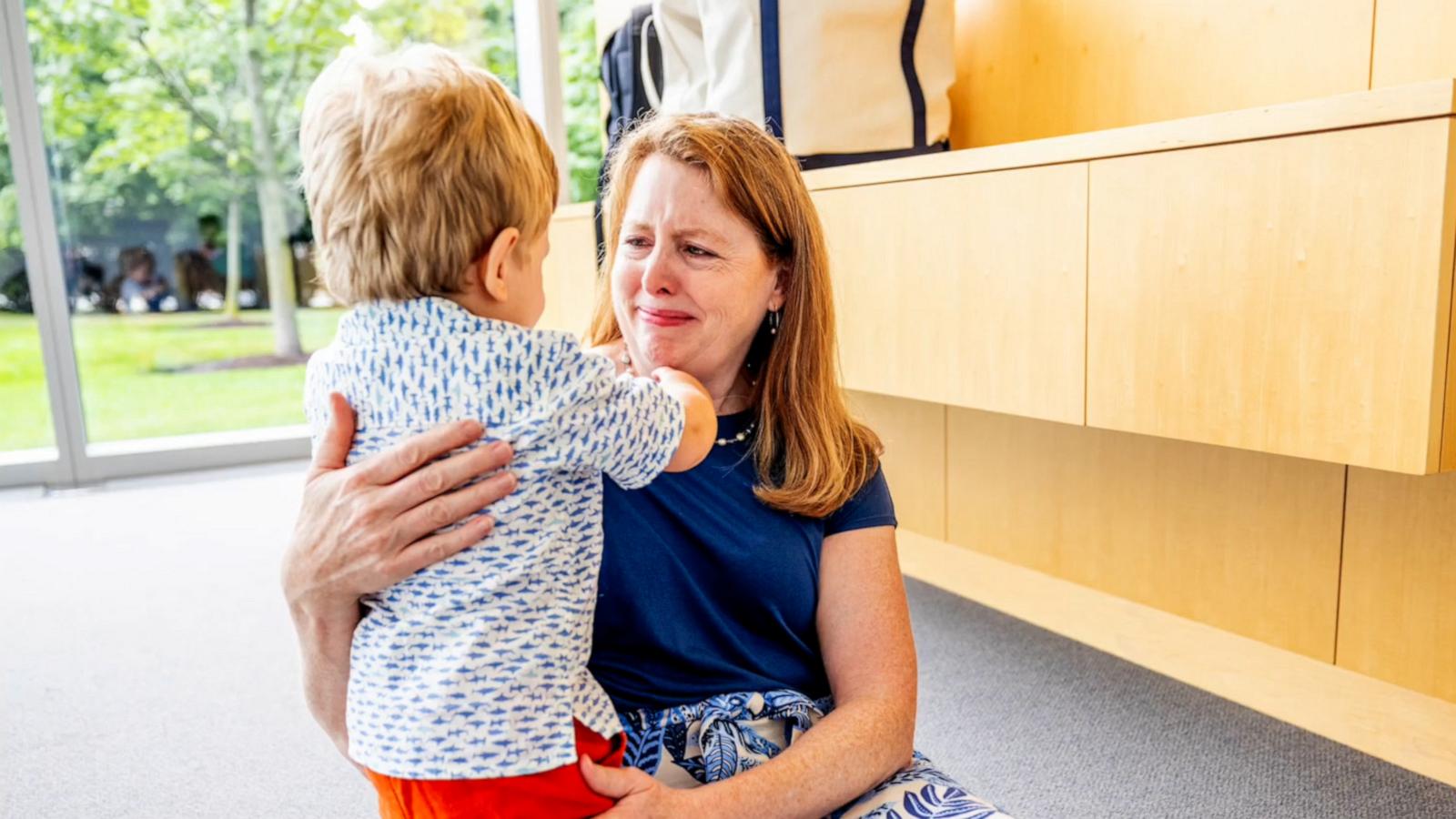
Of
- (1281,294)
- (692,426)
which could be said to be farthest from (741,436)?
(1281,294)

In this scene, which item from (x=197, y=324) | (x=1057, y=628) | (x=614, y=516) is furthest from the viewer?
(x=197, y=324)

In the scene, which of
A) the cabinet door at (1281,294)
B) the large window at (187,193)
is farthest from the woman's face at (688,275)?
the large window at (187,193)

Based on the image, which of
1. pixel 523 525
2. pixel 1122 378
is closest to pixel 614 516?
pixel 523 525

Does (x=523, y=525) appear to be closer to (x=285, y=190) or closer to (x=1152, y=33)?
(x=1152, y=33)

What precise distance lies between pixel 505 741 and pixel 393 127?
0.45m

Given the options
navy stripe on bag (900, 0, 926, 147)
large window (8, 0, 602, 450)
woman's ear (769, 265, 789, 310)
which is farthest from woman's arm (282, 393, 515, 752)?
large window (8, 0, 602, 450)

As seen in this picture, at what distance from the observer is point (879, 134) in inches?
82.0

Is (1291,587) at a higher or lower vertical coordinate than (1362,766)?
higher

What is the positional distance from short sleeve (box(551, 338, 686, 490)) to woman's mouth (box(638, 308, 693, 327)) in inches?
12.7

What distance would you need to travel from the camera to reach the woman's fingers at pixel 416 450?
2.52 feet

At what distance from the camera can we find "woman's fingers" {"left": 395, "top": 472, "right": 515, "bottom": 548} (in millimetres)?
768

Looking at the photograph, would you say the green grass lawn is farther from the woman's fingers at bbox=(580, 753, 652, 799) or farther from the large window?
the woman's fingers at bbox=(580, 753, 652, 799)

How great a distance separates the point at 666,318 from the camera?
3.75ft

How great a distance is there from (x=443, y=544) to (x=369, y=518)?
76 mm
